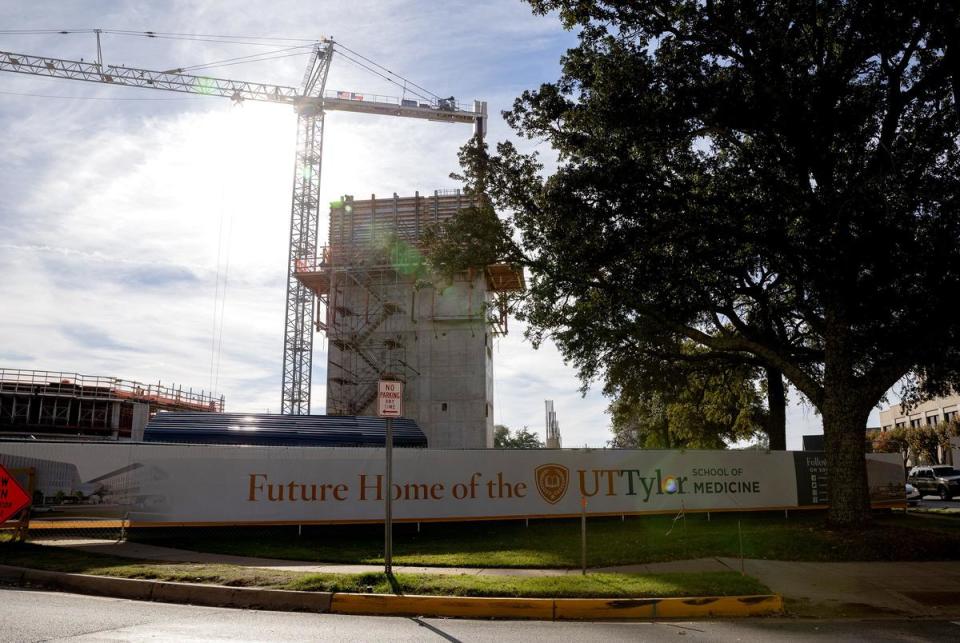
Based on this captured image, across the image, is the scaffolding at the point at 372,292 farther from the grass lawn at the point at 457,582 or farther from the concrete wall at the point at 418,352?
the grass lawn at the point at 457,582

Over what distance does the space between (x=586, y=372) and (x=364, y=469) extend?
7.33m

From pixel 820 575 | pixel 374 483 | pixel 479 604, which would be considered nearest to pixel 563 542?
pixel 374 483

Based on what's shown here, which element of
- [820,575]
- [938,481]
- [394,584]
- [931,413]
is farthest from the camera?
[931,413]

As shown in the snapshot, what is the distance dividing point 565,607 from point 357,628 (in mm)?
2661

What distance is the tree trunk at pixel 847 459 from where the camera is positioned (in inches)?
603

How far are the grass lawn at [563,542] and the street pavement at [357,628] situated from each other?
3837 mm

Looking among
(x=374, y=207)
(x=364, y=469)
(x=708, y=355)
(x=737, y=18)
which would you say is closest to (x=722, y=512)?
(x=708, y=355)

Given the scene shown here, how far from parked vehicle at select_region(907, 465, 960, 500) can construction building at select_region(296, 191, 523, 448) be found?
2441cm

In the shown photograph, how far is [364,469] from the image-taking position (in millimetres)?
17828

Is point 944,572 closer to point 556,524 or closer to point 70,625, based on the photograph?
point 556,524

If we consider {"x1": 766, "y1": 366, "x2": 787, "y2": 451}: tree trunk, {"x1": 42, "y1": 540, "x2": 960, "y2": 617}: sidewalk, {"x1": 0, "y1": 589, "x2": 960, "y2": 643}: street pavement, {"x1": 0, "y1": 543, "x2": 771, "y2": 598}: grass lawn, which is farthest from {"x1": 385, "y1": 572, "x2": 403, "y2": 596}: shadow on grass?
{"x1": 766, "y1": 366, "x2": 787, "y2": 451}: tree trunk

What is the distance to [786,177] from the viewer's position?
15984mm

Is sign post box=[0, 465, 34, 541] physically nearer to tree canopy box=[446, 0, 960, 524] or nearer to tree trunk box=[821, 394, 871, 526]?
tree canopy box=[446, 0, 960, 524]

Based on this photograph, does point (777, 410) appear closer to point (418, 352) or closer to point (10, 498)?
point (10, 498)
